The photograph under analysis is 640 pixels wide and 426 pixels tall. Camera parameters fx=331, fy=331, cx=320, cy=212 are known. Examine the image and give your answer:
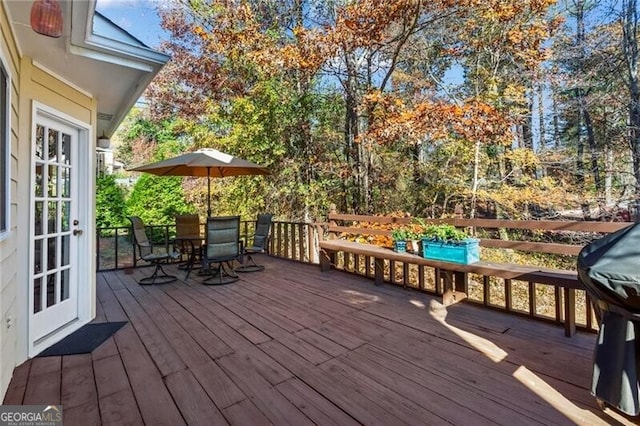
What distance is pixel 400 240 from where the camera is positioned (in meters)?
4.01

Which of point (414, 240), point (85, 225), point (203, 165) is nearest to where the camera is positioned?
point (85, 225)

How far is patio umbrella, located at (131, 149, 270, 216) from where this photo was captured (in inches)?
186

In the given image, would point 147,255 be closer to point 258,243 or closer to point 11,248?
point 258,243

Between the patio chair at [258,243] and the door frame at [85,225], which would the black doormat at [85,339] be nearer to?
the door frame at [85,225]

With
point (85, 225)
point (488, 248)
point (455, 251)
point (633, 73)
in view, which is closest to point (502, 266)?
point (455, 251)

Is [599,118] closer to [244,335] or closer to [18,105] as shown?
[244,335]

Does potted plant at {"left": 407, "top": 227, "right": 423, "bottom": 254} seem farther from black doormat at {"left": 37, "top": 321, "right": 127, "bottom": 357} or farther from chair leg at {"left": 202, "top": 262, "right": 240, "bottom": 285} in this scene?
black doormat at {"left": 37, "top": 321, "right": 127, "bottom": 357}

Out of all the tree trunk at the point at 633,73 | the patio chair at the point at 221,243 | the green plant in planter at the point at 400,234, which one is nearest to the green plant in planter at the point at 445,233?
the green plant in planter at the point at 400,234

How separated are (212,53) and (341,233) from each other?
18.0 ft

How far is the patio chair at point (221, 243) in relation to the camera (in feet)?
15.1

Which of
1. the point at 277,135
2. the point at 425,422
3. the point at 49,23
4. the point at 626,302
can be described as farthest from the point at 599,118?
the point at 49,23

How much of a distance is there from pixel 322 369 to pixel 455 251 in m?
1.86

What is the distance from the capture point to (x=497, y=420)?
5.69 ft

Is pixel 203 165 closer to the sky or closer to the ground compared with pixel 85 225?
closer to the sky
